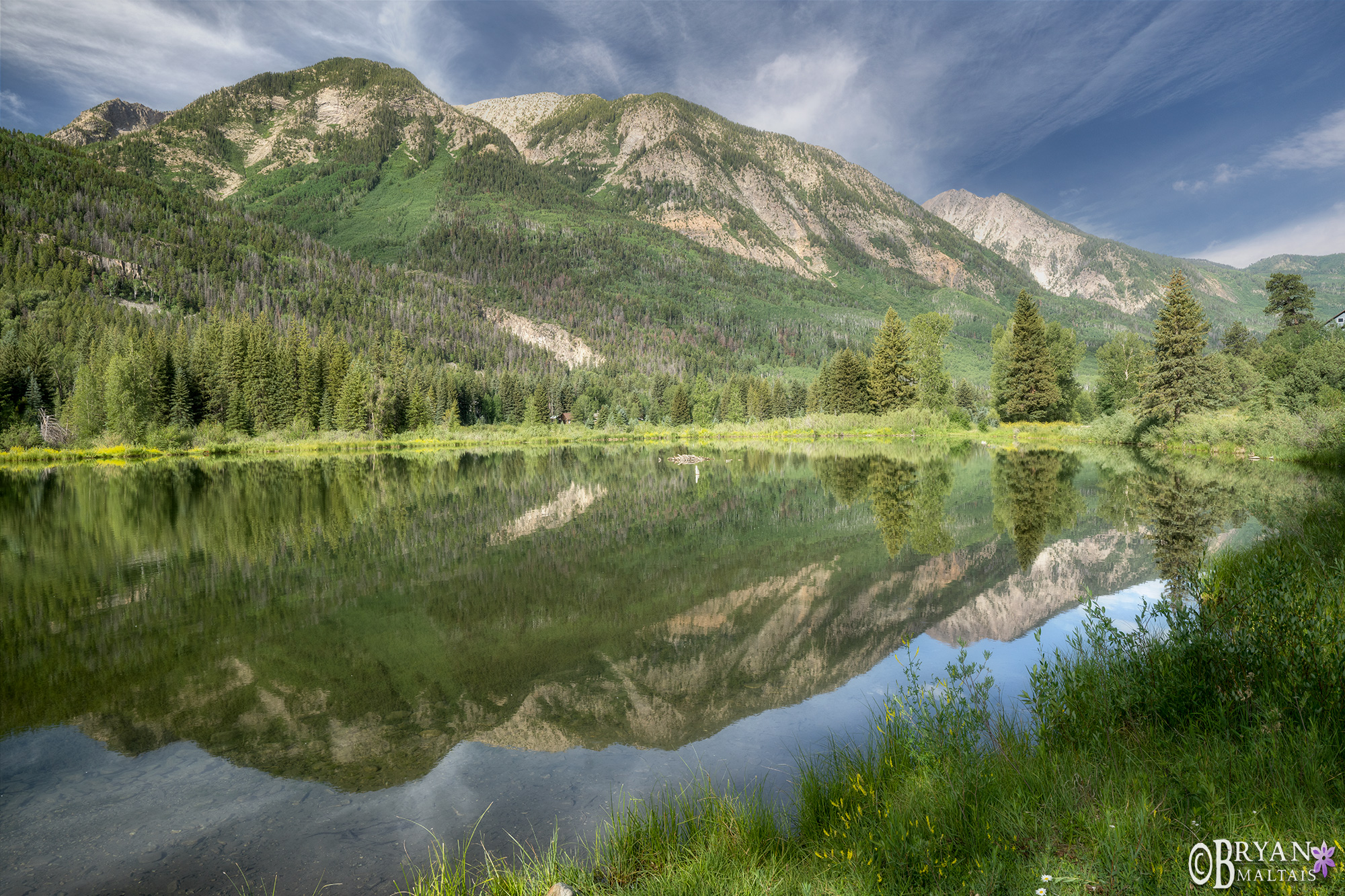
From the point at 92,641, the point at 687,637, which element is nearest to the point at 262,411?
the point at 92,641

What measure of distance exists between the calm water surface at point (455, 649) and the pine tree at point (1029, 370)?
1569 inches

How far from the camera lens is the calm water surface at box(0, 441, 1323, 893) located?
4.71 metres

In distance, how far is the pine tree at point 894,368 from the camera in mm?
66562

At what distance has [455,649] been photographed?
26.9ft

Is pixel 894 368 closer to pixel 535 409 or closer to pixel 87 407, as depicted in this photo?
pixel 535 409

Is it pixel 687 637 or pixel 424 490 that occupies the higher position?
pixel 424 490

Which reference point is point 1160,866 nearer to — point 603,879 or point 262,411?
point 603,879

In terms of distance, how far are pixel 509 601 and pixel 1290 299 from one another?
9260 centimetres

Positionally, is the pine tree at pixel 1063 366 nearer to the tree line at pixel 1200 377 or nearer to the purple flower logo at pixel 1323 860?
the tree line at pixel 1200 377

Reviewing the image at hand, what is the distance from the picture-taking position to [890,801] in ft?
12.5

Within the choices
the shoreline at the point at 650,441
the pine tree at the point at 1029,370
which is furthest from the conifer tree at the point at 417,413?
the pine tree at the point at 1029,370

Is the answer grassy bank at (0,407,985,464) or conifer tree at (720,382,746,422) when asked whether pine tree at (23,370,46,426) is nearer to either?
grassy bank at (0,407,985,464)

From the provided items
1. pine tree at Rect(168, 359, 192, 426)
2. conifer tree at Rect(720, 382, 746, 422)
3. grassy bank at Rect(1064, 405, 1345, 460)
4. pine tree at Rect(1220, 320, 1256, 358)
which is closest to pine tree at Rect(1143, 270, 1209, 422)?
grassy bank at Rect(1064, 405, 1345, 460)

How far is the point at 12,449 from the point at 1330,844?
7691 cm
